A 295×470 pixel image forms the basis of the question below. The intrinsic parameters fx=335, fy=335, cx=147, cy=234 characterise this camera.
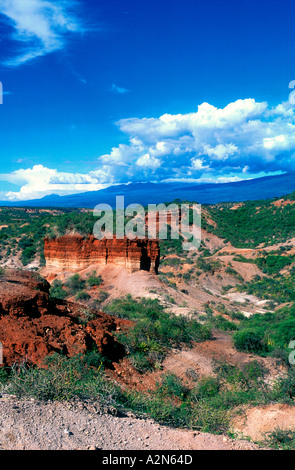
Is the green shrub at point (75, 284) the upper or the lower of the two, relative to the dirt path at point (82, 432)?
lower

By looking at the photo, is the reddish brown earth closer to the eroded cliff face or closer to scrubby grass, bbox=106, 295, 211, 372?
scrubby grass, bbox=106, 295, 211, 372

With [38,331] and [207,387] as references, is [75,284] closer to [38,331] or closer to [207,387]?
[38,331]

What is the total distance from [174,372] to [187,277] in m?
24.0

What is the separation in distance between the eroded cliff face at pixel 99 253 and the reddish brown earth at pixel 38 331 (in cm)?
1098

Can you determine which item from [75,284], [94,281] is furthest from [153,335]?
[75,284]

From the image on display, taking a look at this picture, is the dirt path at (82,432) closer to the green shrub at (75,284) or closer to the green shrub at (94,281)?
the green shrub at (75,284)

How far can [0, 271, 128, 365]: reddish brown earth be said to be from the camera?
6.77 meters

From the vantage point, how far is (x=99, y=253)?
22.2m

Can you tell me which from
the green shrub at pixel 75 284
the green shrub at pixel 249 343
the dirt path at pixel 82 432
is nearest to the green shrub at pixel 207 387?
the green shrub at pixel 249 343

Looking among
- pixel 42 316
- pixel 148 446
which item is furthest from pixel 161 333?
pixel 148 446

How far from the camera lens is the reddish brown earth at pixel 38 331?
677 centimetres

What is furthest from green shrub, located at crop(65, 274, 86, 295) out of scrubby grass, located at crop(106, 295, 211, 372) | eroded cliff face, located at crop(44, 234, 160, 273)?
scrubby grass, located at crop(106, 295, 211, 372)

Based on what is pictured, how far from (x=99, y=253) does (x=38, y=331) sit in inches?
576
